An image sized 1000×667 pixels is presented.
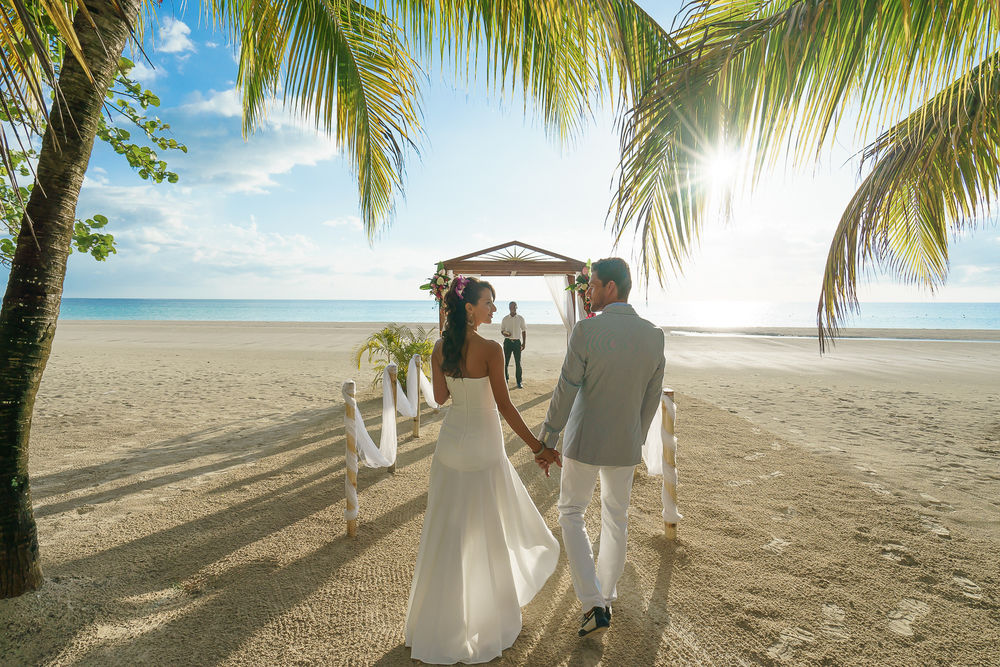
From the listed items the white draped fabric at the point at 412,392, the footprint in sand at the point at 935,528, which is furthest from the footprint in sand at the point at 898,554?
the white draped fabric at the point at 412,392

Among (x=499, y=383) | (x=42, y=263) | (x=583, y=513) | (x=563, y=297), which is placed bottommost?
(x=583, y=513)

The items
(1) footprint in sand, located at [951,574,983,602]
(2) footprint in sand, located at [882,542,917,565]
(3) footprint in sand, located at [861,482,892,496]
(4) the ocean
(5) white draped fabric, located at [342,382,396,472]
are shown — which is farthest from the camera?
(4) the ocean

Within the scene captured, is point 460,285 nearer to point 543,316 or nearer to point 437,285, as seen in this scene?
point 437,285

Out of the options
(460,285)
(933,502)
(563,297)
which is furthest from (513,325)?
(460,285)

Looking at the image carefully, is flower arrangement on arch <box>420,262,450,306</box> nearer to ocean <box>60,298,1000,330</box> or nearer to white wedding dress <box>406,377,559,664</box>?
white wedding dress <box>406,377,559,664</box>

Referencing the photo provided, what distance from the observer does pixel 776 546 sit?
13.2ft

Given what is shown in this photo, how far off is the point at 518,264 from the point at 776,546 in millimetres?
8554

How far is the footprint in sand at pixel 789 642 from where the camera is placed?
2787 mm

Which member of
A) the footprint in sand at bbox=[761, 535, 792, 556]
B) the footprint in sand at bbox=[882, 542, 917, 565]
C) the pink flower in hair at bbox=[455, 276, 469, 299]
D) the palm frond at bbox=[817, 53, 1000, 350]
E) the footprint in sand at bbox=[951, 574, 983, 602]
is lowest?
the footprint in sand at bbox=[951, 574, 983, 602]

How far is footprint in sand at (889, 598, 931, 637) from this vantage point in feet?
9.84

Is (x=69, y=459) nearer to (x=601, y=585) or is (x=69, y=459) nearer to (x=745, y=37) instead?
(x=601, y=585)

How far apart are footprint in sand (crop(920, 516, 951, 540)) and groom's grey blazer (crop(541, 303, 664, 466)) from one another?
352 centimetres

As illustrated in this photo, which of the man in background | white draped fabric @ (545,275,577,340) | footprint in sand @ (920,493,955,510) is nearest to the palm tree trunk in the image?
footprint in sand @ (920,493,955,510)

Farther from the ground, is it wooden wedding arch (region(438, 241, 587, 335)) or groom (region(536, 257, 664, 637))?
wooden wedding arch (region(438, 241, 587, 335))
